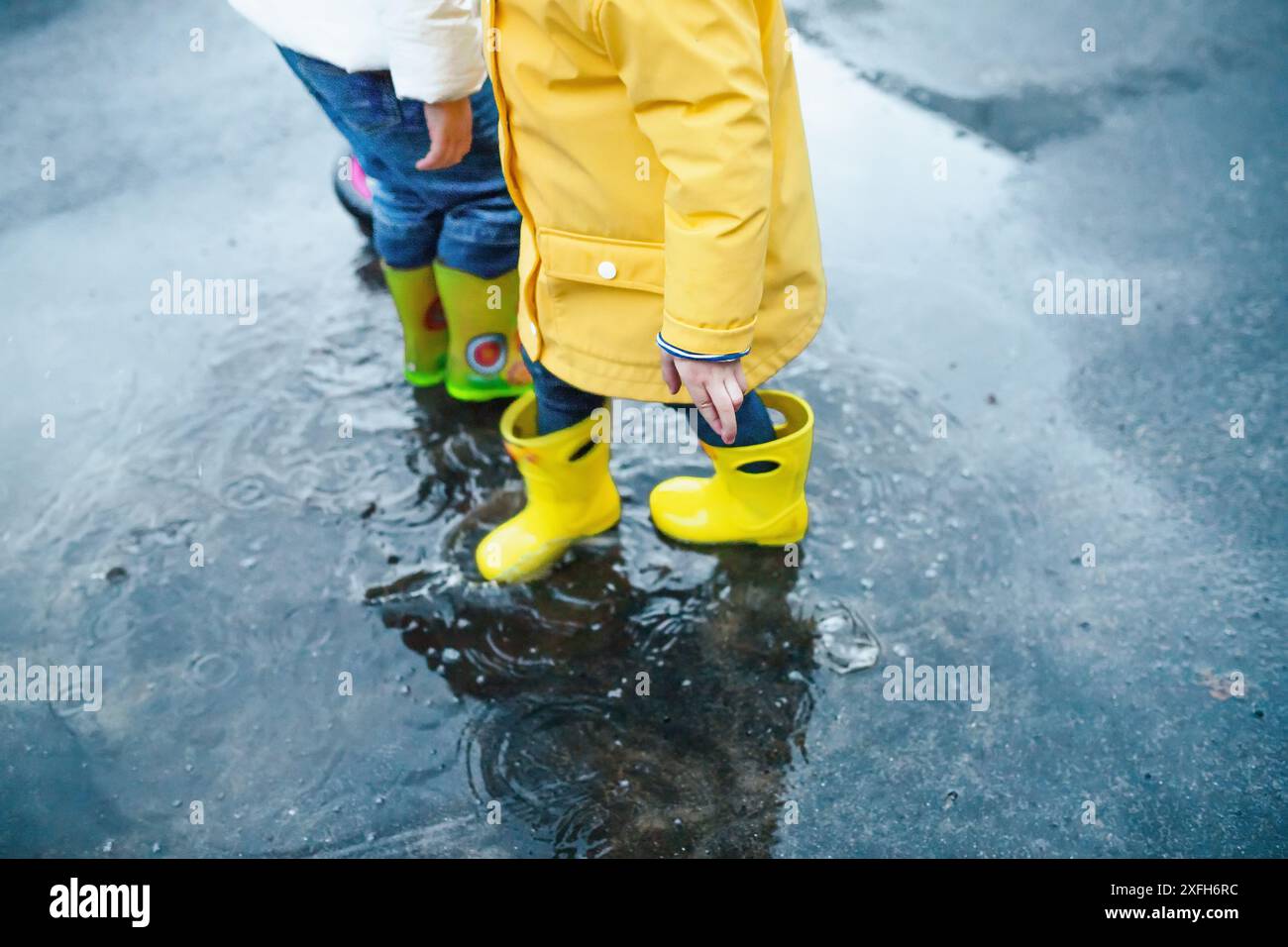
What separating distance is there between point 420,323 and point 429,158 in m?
0.57

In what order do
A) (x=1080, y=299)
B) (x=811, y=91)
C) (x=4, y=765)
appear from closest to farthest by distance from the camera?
(x=4, y=765)
(x=1080, y=299)
(x=811, y=91)

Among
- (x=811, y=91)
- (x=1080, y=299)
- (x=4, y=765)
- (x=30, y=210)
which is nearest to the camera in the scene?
(x=4, y=765)

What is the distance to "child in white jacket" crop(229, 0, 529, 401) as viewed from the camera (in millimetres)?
1934

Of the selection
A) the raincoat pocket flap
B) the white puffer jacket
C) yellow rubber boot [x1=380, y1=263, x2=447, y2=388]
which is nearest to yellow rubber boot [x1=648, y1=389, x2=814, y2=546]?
the raincoat pocket flap

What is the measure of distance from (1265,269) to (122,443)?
2825 millimetres

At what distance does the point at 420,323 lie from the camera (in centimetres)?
260

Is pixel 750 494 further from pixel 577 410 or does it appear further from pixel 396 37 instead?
pixel 396 37

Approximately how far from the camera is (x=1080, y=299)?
9.30 feet

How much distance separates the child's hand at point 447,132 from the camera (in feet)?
6.66

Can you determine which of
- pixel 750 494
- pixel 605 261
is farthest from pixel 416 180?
pixel 750 494
